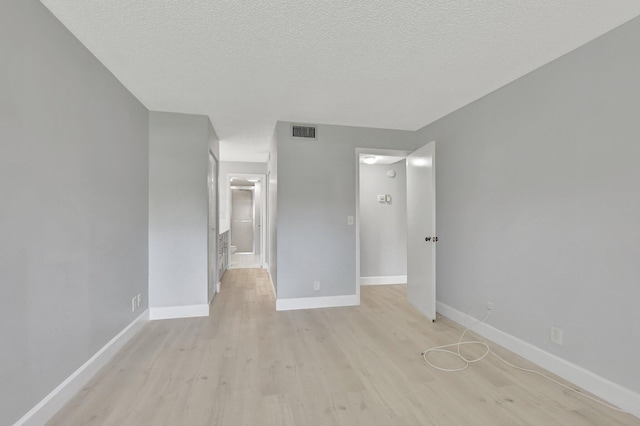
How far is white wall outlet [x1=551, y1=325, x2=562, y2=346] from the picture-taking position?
79.9 inches

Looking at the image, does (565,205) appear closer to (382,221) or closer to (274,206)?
(382,221)

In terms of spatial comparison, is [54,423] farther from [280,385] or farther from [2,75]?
[2,75]

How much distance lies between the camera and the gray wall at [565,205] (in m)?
1.68

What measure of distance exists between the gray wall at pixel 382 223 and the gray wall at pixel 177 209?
2.67 m

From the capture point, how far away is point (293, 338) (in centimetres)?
266

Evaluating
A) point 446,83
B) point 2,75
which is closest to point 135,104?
point 2,75

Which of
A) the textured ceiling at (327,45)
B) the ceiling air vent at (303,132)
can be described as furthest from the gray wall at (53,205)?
the ceiling air vent at (303,132)

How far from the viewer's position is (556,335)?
2.06 metres

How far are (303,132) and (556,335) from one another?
10.6ft

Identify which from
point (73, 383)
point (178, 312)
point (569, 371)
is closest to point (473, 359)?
point (569, 371)

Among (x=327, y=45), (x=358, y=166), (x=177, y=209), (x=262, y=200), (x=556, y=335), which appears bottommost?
(x=556, y=335)

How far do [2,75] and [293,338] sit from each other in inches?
106

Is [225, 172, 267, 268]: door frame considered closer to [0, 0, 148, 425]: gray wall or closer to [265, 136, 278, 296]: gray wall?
[265, 136, 278, 296]: gray wall

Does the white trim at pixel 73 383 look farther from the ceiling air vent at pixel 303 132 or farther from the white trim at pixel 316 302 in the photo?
the ceiling air vent at pixel 303 132
